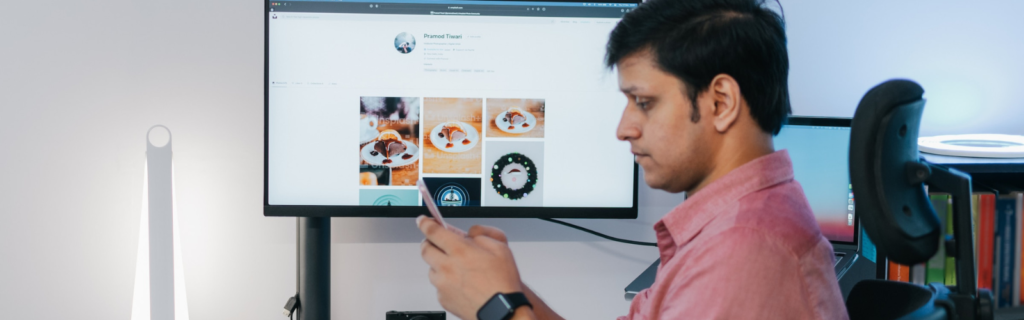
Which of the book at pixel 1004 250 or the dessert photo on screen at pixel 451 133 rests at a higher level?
the dessert photo on screen at pixel 451 133

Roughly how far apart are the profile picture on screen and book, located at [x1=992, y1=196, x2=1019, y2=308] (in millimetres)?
1096

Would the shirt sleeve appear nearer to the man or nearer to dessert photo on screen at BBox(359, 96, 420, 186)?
the man

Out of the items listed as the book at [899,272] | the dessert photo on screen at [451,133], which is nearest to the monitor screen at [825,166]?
the book at [899,272]

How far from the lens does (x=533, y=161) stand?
1510 millimetres

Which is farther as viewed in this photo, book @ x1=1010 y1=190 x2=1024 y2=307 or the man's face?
book @ x1=1010 y1=190 x2=1024 y2=307

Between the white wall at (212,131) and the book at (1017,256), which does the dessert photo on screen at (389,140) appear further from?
the book at (1017,256)

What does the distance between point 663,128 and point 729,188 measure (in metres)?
0.10

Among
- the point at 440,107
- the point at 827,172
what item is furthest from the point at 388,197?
the point at 827,172

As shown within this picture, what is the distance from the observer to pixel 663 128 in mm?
892

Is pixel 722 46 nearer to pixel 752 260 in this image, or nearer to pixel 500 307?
pixel 752 260

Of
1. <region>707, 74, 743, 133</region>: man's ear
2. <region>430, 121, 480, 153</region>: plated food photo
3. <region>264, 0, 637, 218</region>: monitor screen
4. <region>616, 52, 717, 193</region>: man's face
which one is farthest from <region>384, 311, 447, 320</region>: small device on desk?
<region>707, 74, 743, 133</region>: man's ear

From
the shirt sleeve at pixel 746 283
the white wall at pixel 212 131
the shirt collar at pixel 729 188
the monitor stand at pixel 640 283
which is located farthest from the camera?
the white wall at pixel 212 131

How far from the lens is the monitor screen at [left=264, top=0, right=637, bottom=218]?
1.46 m

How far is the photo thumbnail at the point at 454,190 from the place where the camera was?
4.91 ft
